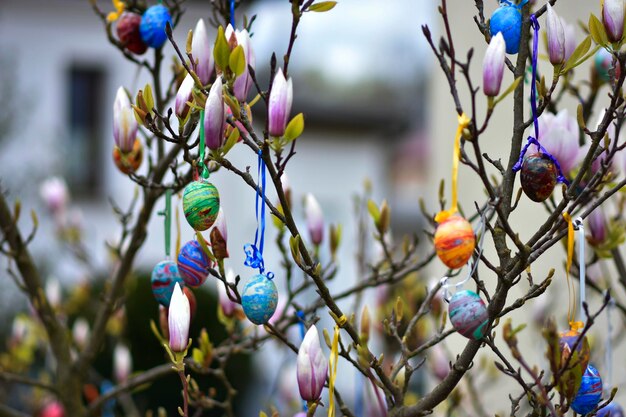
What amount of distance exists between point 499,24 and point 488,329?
0.42 meters

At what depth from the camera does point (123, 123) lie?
4.64 ft

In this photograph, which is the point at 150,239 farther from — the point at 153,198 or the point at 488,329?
the point at 488,329

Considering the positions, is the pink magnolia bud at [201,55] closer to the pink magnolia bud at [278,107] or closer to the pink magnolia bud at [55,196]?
the pink magnolia bud at [278,107]

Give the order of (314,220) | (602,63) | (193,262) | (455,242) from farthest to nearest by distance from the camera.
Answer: (314,220), (602,63), (193,262), (455,242)

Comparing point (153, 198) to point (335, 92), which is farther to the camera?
point (335, 92)

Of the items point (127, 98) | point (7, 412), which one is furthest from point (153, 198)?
point (7, 412)

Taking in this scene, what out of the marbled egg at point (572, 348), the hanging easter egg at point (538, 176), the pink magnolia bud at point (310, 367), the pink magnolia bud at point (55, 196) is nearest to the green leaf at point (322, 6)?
the hanging easter egg at point (538, 176)

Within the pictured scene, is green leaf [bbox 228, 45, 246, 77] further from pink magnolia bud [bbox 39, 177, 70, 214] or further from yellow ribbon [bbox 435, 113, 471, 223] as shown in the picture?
pink magnolia bud [bbox 39, 177, 70, 214]

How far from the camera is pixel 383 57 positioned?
1184 centimetres

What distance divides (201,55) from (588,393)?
713 millimetres

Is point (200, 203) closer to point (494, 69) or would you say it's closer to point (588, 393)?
point (494, 69)

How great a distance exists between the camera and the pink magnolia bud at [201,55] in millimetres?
1138

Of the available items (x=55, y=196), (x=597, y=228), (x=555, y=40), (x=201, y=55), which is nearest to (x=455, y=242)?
(x=555, y=40)

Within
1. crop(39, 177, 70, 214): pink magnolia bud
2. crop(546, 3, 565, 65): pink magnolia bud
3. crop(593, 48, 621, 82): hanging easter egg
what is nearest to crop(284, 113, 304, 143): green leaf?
crop(546, 3, 565, 65): pink magnolia bud
